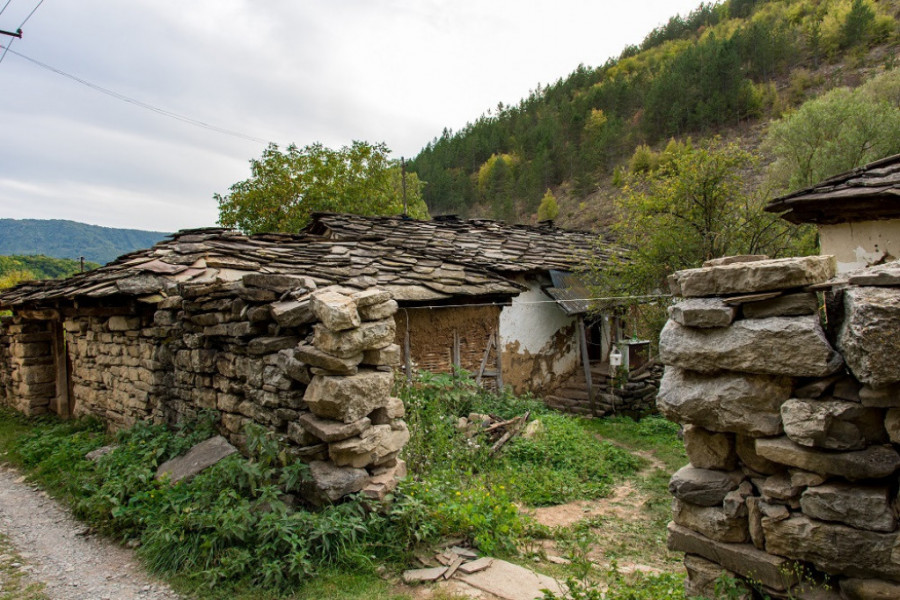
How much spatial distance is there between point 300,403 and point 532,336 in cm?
776

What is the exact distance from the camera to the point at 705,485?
2578mm

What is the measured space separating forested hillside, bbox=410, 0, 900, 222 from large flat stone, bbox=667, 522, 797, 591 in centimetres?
3411

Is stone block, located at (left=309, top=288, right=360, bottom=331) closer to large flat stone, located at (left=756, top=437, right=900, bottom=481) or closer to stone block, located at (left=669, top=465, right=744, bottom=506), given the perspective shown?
stone block, located at (left=669, top=465, right=744, bottom=506)

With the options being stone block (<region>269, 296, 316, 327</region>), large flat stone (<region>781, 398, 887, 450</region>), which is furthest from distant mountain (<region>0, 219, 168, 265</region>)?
large flat stone (<region>781, 398, 887, 450</region>)

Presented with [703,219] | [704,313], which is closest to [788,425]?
[704,313]

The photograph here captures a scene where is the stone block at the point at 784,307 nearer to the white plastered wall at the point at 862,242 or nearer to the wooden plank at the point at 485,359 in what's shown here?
the white plastered wall at the point at 862,242

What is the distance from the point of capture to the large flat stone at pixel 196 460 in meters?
4.60

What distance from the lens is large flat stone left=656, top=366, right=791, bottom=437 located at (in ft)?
7.64

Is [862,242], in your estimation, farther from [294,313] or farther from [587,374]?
[294,313]

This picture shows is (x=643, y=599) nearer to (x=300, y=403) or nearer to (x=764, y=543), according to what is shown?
(x=764, y=543)

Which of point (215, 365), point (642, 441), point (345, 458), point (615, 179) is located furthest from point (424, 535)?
point (615, 179)

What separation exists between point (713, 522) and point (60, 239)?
85511mm

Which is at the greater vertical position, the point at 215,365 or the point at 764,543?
the point at 215,365

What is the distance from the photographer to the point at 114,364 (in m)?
7.44
